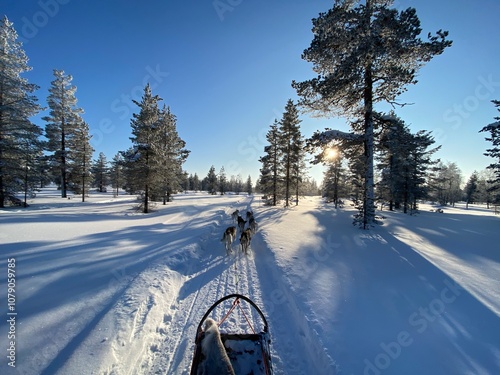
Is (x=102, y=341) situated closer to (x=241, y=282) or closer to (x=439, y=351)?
(x=241, y=282)

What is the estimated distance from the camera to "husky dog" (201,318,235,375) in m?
2.52

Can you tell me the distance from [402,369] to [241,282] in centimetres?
417

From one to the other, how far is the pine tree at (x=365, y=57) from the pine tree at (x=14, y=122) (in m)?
23.6

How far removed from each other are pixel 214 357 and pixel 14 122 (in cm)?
2643

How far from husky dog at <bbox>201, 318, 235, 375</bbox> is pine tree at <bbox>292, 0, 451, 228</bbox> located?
1129cm

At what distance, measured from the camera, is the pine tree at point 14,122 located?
17.2 metres

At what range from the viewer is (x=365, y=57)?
33.7ft

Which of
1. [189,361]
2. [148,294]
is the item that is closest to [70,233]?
[148,294]

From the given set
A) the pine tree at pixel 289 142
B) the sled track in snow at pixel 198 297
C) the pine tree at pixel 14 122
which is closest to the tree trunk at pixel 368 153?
the sled track in snow at pixel 198 297

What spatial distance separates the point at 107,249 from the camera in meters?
7.44

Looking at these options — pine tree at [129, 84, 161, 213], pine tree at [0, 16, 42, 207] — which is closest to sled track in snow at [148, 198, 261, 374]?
pine tree at [129, 84, 161, 213]

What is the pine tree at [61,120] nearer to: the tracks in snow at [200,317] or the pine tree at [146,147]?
the pine tree at [146,147]

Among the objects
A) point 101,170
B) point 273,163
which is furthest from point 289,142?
point 101,170

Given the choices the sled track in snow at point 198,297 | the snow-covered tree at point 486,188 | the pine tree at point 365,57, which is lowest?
the sled track in snow at point 198,297
